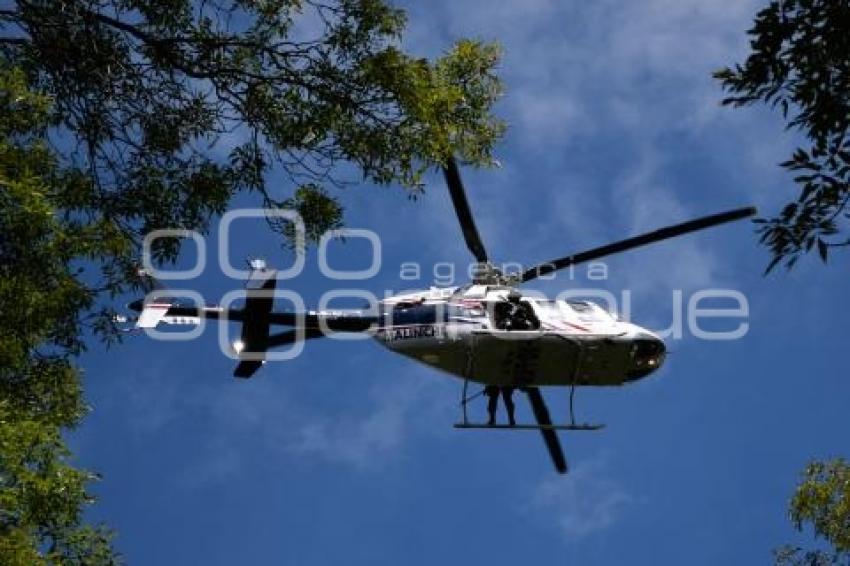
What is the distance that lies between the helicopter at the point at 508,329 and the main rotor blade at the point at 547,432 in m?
0.23

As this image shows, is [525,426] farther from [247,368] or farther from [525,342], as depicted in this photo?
[247,368]

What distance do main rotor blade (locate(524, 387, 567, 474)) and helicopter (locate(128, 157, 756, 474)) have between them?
23cm

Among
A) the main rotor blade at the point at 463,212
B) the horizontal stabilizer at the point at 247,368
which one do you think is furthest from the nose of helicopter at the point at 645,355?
the horizontal stabilizer at the point at 247,368

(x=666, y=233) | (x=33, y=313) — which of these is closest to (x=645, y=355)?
(x=666, y=233)

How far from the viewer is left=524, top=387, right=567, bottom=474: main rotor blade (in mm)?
20609

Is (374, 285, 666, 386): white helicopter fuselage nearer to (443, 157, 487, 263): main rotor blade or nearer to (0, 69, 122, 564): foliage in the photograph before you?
(443, 157, 487, 263): main rotor blade

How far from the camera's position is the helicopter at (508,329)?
59.4 feet

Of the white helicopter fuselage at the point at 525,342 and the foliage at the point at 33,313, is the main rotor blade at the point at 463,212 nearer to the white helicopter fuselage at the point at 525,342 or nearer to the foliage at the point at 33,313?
the white helicopter fuselage at the point at 525,342

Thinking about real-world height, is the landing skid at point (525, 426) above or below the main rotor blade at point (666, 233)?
below

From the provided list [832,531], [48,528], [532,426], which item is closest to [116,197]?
[48,528]

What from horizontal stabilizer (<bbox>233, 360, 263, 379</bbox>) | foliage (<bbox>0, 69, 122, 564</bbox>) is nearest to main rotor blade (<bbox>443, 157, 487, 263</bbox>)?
horizontal stabilizer (<bbox>233, 360, 263, 379</bbox>)

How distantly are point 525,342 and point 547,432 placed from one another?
531 centimetres

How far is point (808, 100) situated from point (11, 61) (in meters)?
11.2

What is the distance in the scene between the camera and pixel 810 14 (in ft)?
35.1
